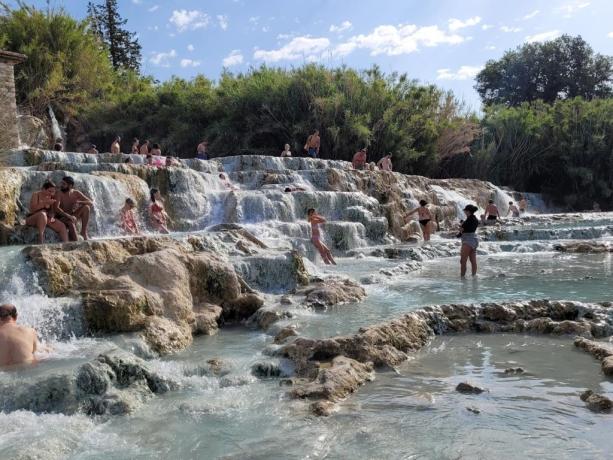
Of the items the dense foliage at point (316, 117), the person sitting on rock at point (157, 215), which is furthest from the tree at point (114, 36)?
the person sitting on rock at point (157, 215)

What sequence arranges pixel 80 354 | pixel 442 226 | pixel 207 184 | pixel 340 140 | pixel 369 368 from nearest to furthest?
pixel 369 368 < pixel 80 354 < pixel 207 184 < pixel 442 226 < pixel 340 140

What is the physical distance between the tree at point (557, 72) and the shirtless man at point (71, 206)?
37.3m

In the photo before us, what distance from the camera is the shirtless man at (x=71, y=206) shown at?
29.0 ft

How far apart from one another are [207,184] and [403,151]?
11885 mm

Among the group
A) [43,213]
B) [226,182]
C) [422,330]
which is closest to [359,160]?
[226,182]

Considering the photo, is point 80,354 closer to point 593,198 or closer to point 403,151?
point 403,151

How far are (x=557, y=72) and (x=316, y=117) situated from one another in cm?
2610

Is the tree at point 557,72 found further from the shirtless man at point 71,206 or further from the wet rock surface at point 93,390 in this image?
the wet rock surface at point 93,390

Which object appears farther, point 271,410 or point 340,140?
point 340,140

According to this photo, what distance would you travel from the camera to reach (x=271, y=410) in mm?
4254

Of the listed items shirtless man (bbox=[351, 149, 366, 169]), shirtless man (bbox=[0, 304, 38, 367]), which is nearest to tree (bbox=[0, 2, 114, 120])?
shirtless man (bbox=[351, 149, 366, 169])

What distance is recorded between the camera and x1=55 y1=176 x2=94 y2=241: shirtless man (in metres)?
8.84

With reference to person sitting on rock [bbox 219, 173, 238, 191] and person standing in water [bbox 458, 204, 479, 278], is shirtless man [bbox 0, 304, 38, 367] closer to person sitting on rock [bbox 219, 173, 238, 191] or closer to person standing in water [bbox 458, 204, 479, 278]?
person standing in water [bbox 458, 204, 479, 278]

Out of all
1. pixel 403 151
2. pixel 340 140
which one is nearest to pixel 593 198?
pixel 403 151
